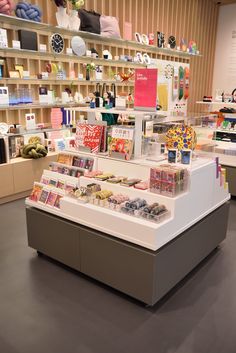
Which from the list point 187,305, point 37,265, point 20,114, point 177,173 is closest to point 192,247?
point 187,305

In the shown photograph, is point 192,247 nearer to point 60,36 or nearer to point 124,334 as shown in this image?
point 124,334

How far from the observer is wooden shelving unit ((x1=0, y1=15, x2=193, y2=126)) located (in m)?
4.84

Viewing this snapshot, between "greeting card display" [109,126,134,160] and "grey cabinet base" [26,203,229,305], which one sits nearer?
"grey cabinet base" [26,203,229,305]

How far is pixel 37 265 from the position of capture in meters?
2.97

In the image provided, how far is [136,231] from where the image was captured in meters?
2.30

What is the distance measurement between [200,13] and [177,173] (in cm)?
791

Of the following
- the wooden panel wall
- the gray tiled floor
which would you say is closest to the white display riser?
the gray tiled floor

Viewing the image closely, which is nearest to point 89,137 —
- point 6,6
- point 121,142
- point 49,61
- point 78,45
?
point 121,142

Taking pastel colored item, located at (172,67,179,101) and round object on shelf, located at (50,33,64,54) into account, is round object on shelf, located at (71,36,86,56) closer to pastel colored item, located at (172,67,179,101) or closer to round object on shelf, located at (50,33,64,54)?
round object on shelf, located at (50,33,64,54)

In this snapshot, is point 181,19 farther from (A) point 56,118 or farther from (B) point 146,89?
(B) point 146,89

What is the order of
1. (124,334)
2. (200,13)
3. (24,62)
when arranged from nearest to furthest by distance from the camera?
(124,334) → (24,62) → (200,13)

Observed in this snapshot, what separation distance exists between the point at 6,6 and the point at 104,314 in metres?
4.15

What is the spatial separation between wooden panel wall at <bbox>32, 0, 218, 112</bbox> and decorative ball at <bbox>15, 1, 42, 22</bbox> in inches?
15.3

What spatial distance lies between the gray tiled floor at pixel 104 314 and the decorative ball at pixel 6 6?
11.2 feet
